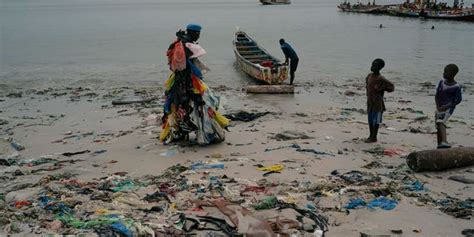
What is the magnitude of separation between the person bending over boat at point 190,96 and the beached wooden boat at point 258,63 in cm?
703

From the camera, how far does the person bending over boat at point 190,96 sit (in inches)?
259

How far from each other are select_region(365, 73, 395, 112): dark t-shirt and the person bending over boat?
8.21 ft

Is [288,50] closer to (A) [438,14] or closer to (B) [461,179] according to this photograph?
A: (B) [461,179]

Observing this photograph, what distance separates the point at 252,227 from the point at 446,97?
13.3 ft

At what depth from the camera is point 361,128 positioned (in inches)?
353

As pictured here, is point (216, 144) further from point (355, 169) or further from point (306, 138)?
point (355, 169)

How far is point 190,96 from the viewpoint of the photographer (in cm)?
680

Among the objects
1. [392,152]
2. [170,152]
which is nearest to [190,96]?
[170,152]

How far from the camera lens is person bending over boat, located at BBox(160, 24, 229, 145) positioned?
21.6 ft

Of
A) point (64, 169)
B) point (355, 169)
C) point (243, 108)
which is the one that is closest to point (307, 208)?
point (355, 169)

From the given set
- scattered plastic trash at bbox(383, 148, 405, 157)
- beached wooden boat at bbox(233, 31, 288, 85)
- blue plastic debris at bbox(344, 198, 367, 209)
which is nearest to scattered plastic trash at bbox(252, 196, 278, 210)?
blue plastic debris at bbox(344, 198, 367, 209)

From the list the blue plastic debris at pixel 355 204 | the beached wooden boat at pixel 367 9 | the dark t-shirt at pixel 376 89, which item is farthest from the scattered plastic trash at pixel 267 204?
the beached wooden boat at pixel 367 9

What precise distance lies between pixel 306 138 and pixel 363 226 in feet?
12.5

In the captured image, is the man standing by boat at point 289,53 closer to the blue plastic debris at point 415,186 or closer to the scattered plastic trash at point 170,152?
the scattered plastic trash at point 170,152
